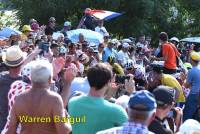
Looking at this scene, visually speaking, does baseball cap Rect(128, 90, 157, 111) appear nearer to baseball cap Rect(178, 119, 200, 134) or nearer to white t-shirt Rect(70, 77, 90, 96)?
baseball cap Rect(178, 119, 200, 134)

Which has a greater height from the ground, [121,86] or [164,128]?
[164,128]

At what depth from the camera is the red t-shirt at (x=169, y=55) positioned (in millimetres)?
12875

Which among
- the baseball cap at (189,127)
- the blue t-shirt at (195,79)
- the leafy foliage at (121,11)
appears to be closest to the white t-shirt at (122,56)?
the blue t-shirt at (195,79)

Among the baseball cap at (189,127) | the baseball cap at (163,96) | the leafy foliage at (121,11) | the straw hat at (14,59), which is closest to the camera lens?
the baseball cap at (189,127)

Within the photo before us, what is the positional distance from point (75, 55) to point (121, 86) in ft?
13.4

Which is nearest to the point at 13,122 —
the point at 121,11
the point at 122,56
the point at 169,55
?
the point at 169,55

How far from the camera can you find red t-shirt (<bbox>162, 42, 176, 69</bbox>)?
12875 mm

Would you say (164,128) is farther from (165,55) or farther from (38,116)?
(165,55)

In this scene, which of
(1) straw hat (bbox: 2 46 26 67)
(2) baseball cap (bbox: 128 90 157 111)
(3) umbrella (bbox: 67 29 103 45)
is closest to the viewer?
(2) baseball cap (bbox: 128 90 157 111)

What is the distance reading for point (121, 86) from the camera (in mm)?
7285

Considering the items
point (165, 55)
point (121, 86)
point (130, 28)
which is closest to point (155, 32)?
point (130, 28)

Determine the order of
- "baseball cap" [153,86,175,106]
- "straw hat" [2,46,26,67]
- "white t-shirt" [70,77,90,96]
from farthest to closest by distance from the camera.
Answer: "white t-shirt" [70,77,90,96], "straw hat" [2,46,26,67], "baseball cap" [153,86,175,106]

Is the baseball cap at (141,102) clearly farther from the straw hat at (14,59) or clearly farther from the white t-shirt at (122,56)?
the white t-shirt at (122,56)

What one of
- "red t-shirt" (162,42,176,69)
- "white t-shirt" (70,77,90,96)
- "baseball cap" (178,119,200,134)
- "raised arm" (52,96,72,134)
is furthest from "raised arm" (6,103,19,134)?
"red t-shirt" (162,42,176,69)
